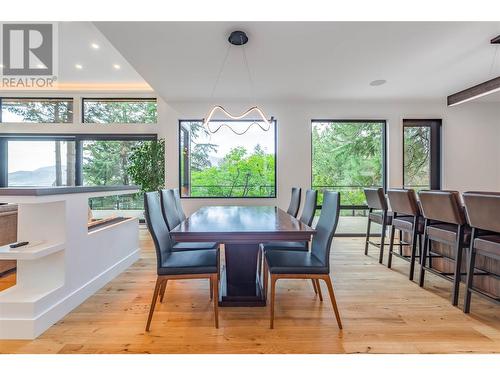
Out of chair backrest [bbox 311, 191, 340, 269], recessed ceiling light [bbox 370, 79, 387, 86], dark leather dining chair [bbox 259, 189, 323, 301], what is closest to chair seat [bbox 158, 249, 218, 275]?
dark leather dining chair [bbox 259, 189, 323, 301]

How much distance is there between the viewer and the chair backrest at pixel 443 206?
2.22 metres

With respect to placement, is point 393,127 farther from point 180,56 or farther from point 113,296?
point 113,296

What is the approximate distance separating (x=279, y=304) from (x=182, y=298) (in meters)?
0.89

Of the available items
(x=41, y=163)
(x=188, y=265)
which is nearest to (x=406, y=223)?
(x=188, y=265)

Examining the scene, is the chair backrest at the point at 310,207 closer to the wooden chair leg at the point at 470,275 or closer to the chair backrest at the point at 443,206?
the chair backrest at the point at 443,206

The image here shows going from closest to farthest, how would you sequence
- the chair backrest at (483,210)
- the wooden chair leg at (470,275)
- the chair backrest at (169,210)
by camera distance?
the chair backrest at (483,210) < the wooden chair leg at (470,275) < the chair backrest at (169,210)

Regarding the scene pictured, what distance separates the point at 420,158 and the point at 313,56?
10.9 feet

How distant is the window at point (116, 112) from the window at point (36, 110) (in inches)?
14.5

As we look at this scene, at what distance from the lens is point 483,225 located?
1943 millimetres

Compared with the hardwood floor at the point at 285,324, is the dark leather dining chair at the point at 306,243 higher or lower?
higher

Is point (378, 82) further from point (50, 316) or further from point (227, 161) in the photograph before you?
point (50, 316)

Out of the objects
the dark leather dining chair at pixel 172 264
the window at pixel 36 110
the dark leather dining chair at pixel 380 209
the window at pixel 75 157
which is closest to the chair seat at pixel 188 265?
the dark leather dining chair at pixel 172 264

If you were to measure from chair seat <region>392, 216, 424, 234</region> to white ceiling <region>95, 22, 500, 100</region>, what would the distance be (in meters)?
1.99
